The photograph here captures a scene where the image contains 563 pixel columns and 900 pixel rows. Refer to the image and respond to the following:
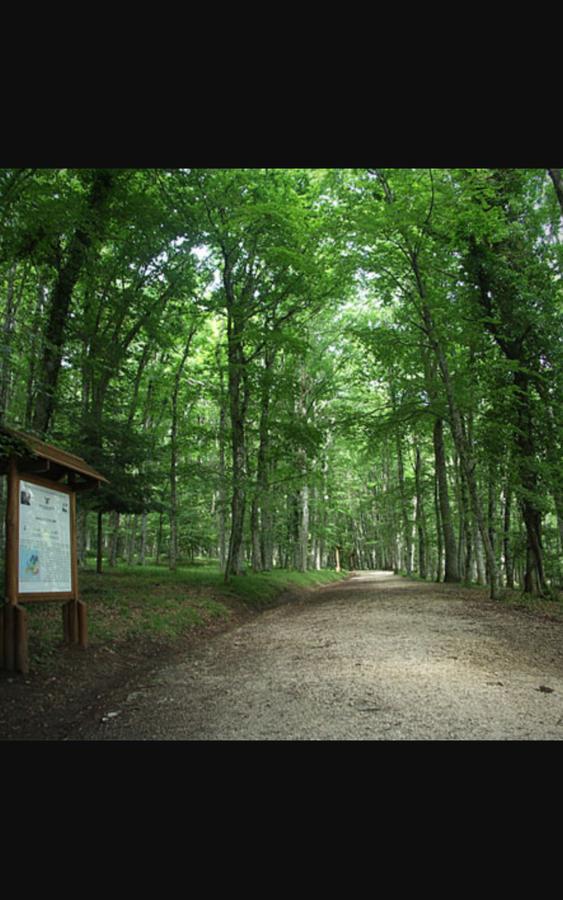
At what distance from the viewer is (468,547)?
Answer: 1744 centimetres

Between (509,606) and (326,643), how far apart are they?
5.50m

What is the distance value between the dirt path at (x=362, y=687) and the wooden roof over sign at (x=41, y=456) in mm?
2723

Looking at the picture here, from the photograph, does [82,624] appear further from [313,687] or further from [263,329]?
[263,329]

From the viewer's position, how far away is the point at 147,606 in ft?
30.4

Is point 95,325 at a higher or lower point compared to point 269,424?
higher

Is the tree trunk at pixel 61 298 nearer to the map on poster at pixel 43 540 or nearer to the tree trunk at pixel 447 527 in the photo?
the map on poster at pixel 43 540

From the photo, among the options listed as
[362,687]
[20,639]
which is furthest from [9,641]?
[362,687]

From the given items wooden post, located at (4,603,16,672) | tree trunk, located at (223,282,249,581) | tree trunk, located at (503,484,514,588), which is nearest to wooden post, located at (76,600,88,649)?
wooden post, located at (4,603,16,672)

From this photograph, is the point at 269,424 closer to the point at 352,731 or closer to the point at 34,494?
the point at 34,494

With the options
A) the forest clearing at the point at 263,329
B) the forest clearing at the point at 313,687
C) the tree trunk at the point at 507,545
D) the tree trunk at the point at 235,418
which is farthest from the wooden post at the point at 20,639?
the tree trunk at the point at 507,545

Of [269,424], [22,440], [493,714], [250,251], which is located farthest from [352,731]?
[250,251]

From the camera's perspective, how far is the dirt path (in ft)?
12.2

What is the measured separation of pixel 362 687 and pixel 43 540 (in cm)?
408

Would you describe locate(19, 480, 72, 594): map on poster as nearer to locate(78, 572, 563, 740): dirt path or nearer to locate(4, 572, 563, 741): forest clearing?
locate(4, 572, 563, 741): forest clearing
